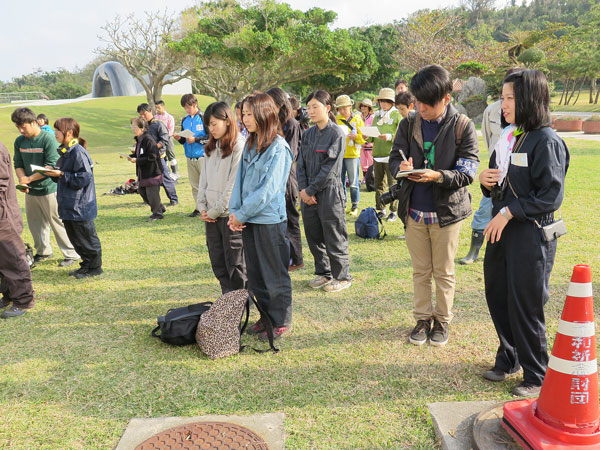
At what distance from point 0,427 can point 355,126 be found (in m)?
5.53

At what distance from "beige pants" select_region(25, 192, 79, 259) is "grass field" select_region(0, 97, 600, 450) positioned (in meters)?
0.30

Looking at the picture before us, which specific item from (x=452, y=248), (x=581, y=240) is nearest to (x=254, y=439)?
(x=452, y=248)

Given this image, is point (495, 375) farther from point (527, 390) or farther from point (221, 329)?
point (221, 329)

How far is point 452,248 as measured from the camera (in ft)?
10.1

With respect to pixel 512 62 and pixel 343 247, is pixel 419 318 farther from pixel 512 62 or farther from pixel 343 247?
pixel 512 62

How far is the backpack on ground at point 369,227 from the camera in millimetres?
5941

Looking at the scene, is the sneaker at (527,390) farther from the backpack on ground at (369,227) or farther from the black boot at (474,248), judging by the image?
the backpack on ground at (369,227)

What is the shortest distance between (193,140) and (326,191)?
11.7 feet

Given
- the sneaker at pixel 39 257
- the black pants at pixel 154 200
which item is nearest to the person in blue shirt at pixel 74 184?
the sneaker at pixel 39 257

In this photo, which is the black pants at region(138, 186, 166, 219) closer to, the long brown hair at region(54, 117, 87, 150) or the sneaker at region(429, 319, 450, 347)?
the long brown hair at region(54, 117, 87, 150)

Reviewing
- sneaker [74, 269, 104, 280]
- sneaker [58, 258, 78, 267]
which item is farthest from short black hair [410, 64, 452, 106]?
sneaker [58, 258, 78, 267]

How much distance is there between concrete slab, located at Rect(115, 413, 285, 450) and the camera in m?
2.37

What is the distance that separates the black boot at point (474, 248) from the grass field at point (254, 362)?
4.7 inches

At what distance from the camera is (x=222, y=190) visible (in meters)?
3.61
